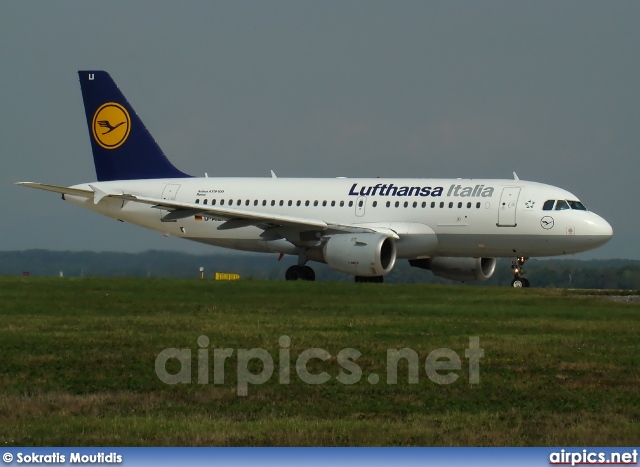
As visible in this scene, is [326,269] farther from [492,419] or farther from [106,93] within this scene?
[492,419]

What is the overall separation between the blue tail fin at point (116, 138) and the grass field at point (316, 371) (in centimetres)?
1784

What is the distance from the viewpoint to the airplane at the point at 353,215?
34.5 m

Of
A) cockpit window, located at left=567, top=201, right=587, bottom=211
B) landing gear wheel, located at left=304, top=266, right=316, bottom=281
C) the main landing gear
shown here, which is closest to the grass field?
cockpit window, located at left=567, top=201, right=587, bottom=211

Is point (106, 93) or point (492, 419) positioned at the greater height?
point (106, 93)

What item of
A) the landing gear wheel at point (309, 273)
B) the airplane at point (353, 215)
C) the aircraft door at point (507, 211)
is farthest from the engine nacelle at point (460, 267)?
the landing gear wheel at point (309, 273)

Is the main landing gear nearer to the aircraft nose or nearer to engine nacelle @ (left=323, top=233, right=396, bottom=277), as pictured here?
the aircraft nose

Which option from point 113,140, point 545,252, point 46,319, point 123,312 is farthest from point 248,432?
point 113,140

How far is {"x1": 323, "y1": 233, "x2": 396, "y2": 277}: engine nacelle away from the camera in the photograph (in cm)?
3338

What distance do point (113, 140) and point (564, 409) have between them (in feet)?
106

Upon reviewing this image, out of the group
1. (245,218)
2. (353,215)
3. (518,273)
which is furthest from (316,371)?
(353,215)

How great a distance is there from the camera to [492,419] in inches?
457
